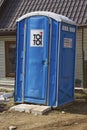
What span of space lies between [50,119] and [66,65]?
2366 millimetres

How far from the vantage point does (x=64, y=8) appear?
1634cm

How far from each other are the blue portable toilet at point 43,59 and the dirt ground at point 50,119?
20.8 inches

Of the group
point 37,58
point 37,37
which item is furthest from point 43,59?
point 37,37

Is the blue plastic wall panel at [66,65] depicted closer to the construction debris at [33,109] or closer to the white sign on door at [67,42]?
the white sign on door at [67,42]

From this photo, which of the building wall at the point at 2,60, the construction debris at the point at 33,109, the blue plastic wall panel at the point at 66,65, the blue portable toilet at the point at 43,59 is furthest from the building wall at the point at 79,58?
the construction debris at the point at 33,109

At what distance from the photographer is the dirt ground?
9234 mm

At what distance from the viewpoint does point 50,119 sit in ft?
32.8

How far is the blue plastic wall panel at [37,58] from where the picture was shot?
1150 cm

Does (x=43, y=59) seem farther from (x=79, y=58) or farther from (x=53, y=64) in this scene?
(x=79, y=58)

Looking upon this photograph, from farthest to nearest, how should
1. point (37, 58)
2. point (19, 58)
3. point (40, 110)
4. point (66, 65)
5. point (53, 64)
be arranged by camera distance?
point (19, 58)
point (66, 65)
point (37, 58)
point (53, 64)
point (40, 110)

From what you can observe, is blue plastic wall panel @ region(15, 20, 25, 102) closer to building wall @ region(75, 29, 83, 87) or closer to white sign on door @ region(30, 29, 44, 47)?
white sign on door @ region(30, 29, 44, 47)

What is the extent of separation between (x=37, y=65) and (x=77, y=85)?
3824 millimetres

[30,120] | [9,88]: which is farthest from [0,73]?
[30,120]

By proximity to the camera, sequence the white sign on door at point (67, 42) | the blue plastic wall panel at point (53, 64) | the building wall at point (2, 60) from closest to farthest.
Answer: the blue plastic wall panel at point (53, 64) < the white sign on door at point (67, 42) < the building wall at point (2, 60)
